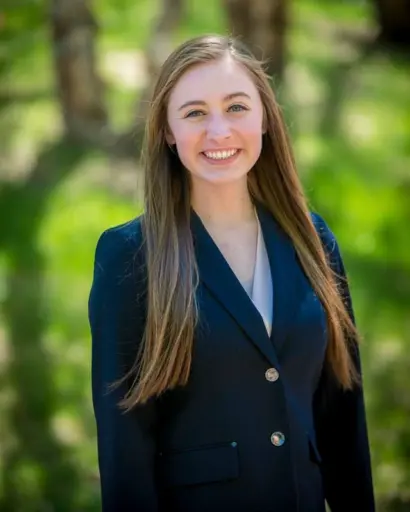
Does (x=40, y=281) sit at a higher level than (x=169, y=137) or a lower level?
higher

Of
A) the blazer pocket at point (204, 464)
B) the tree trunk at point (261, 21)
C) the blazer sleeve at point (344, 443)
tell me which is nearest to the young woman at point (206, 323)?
the blazer pocket at point (204, 464)

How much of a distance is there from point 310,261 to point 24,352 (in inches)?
109

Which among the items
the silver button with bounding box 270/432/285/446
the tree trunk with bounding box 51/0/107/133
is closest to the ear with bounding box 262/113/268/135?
the silver button with bounding box 270/432/285/446

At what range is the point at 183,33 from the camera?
7.98 meters

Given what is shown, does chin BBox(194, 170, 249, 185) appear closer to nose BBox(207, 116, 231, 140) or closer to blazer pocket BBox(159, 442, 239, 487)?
nose BBox(207, 116, 231, 140)

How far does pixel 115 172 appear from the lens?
6715 mm

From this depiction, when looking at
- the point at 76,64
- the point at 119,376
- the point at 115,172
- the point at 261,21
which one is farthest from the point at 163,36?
the point at 119,376

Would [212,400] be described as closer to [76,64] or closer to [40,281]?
[40,281]

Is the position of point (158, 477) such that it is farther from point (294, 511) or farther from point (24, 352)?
point (24, 352)

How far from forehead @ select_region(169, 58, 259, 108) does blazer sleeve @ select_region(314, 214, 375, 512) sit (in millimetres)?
452

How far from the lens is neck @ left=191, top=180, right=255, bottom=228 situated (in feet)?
7.59

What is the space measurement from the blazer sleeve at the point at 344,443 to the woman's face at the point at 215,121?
1.20 ft

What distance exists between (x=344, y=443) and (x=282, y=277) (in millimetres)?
538

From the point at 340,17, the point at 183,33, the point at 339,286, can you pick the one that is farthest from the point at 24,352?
the point at 340,17
